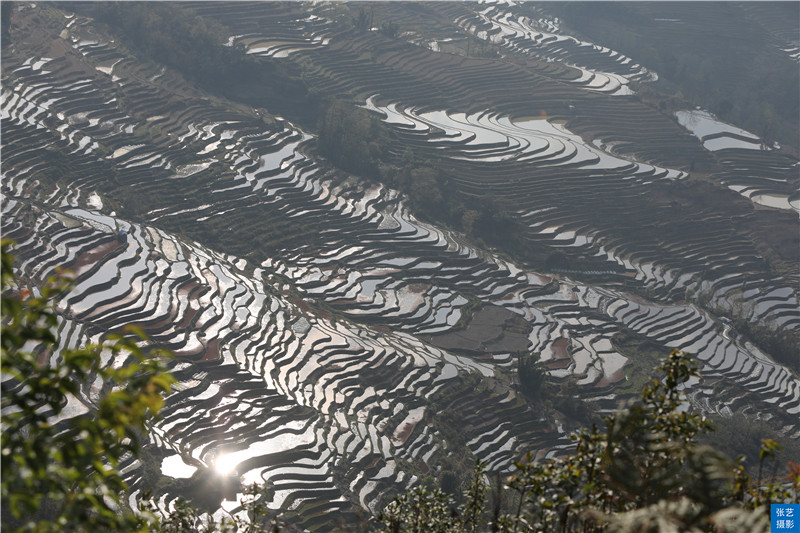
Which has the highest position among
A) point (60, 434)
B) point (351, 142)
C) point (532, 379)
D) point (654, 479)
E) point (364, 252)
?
point (60, 434)

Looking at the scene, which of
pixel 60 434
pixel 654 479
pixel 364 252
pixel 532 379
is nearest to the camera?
pixel 60 434

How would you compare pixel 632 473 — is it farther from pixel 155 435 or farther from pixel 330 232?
pixel 330 232

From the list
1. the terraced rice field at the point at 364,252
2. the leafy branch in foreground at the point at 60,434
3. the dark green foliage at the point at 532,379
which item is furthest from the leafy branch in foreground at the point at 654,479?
the dark green foliage at the point at 532,379

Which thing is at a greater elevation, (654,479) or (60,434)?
(60,434)

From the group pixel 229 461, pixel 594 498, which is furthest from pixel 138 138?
pixel 594 498

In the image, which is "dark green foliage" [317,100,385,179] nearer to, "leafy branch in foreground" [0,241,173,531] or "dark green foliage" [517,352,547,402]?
"dark green foliage" [517,352,547,402]

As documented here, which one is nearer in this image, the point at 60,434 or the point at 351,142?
the point at 60,434

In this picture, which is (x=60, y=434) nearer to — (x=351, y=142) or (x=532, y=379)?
(x=532, y=379)

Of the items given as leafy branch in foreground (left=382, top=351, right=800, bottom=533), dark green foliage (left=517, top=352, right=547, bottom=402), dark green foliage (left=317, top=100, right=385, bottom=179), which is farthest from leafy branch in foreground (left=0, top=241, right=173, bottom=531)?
dark green foliage (left=317, top=100, right=385, bottom=179)

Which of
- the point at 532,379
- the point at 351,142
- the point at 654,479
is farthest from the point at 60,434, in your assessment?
the point at 351,142
